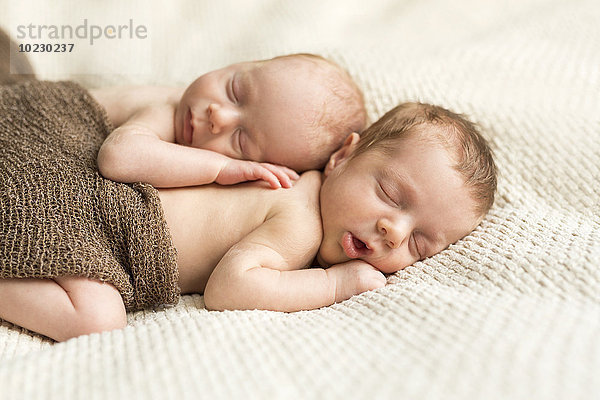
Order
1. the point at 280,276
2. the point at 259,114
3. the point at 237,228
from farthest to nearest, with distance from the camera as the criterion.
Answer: the point at 259,114 < the point at 237,228 < the point at 280,276

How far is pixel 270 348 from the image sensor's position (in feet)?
2.98

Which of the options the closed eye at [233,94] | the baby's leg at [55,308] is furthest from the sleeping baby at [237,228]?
the closed eye at [233,94]

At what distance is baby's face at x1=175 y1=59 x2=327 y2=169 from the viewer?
1412 mm

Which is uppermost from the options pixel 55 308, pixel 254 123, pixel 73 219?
pixel 254 123

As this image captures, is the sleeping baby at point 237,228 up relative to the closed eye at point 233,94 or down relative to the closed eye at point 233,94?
down

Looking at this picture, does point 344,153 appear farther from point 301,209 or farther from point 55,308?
point 55,308

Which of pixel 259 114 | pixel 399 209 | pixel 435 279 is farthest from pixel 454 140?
pixel 259 114

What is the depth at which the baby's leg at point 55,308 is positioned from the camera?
1.09 metres

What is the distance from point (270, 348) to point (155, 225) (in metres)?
0.45

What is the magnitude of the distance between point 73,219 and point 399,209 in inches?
27.0

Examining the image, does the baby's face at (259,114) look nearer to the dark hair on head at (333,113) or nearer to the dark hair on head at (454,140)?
the dark hair on head at (333,113)

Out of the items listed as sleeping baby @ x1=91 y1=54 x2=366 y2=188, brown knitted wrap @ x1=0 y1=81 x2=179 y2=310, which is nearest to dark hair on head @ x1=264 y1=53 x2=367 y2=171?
sleeping baby @ x1=91 y1=54 x2=366 y2=188

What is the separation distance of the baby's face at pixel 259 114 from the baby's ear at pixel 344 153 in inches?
2.6

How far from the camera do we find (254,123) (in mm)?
1421
